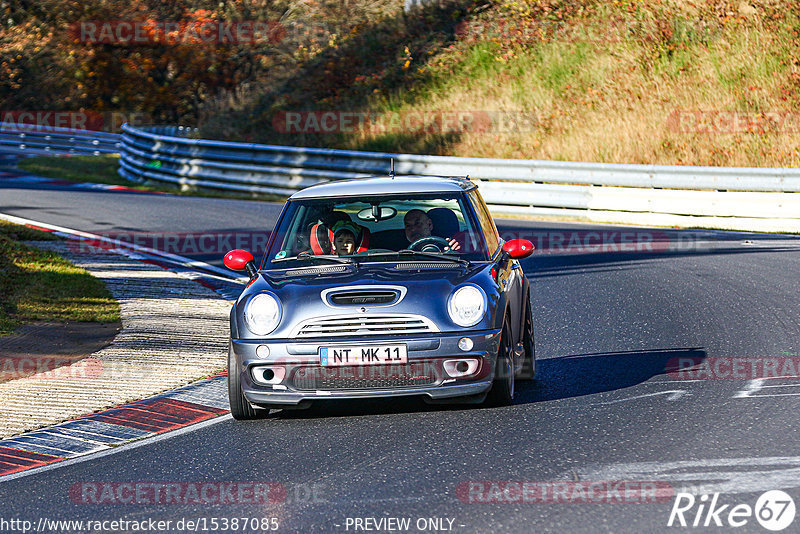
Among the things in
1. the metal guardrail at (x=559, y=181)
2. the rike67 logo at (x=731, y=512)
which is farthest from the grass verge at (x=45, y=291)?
the metal guardrail at (x=559, y=181)

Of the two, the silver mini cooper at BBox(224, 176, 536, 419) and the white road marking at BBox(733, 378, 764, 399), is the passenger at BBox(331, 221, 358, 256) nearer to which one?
the silver mini cooper at BBox(224, 176, 536, 419)

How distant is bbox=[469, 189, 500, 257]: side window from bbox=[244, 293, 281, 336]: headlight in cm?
162

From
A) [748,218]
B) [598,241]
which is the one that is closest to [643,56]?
[748,218]

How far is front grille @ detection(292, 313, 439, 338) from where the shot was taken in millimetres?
7004

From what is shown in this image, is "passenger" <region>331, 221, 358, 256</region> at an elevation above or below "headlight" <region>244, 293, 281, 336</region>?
above

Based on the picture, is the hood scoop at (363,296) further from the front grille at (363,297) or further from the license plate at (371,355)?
the license plate at (371,355)

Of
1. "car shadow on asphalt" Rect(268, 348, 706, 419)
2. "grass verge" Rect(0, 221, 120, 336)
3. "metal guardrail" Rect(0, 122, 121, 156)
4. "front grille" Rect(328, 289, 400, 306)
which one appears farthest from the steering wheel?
"metal guardrail" Rect(0, 122, 121, 156)

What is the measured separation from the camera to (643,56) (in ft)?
103

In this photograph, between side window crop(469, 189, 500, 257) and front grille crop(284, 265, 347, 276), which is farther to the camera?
side window crop(469, 189, 500, 257)

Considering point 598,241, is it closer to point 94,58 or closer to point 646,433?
point 646,433

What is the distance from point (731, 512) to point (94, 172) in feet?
101

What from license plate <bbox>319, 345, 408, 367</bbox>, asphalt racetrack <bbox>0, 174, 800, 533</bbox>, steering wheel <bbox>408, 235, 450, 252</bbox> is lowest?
asphalt racetrack <bbox>0, 174, 800, 533</bbox>

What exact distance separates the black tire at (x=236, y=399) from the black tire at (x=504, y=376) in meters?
1.56

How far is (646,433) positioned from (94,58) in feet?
150
